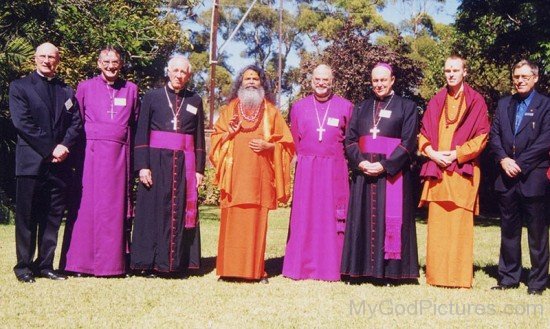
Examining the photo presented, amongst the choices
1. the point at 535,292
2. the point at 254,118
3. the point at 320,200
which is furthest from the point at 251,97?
the point at 535,292

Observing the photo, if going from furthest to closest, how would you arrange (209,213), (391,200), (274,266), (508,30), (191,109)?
(209,213) < (508,30) < (274,266) < (191,109) < (391,200)

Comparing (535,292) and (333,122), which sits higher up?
(333,122)

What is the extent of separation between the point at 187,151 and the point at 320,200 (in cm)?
157

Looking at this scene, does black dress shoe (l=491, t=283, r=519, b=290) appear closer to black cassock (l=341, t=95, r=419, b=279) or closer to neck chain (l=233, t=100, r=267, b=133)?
black cassock (l=341, t=95, r=419, b=279)

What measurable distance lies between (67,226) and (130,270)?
849 mm

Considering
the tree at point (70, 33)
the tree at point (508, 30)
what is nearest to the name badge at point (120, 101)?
the tree at point (70, 33)

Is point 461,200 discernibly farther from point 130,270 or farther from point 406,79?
point 406,79

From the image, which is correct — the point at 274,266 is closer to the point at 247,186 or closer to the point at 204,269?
the point at 204,269

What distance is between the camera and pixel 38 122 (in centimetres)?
627

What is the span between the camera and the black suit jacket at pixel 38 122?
20.2 feet

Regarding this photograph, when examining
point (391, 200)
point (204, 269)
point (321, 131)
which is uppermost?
point (321, 131)

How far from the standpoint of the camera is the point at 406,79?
59.5 feet

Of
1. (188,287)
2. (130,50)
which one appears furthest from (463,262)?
(130,50)

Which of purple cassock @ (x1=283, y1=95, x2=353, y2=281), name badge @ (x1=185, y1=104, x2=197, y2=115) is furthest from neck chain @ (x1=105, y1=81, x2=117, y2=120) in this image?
purple cassock @ (x1=283, y1=95, x2=353, y2=281)
